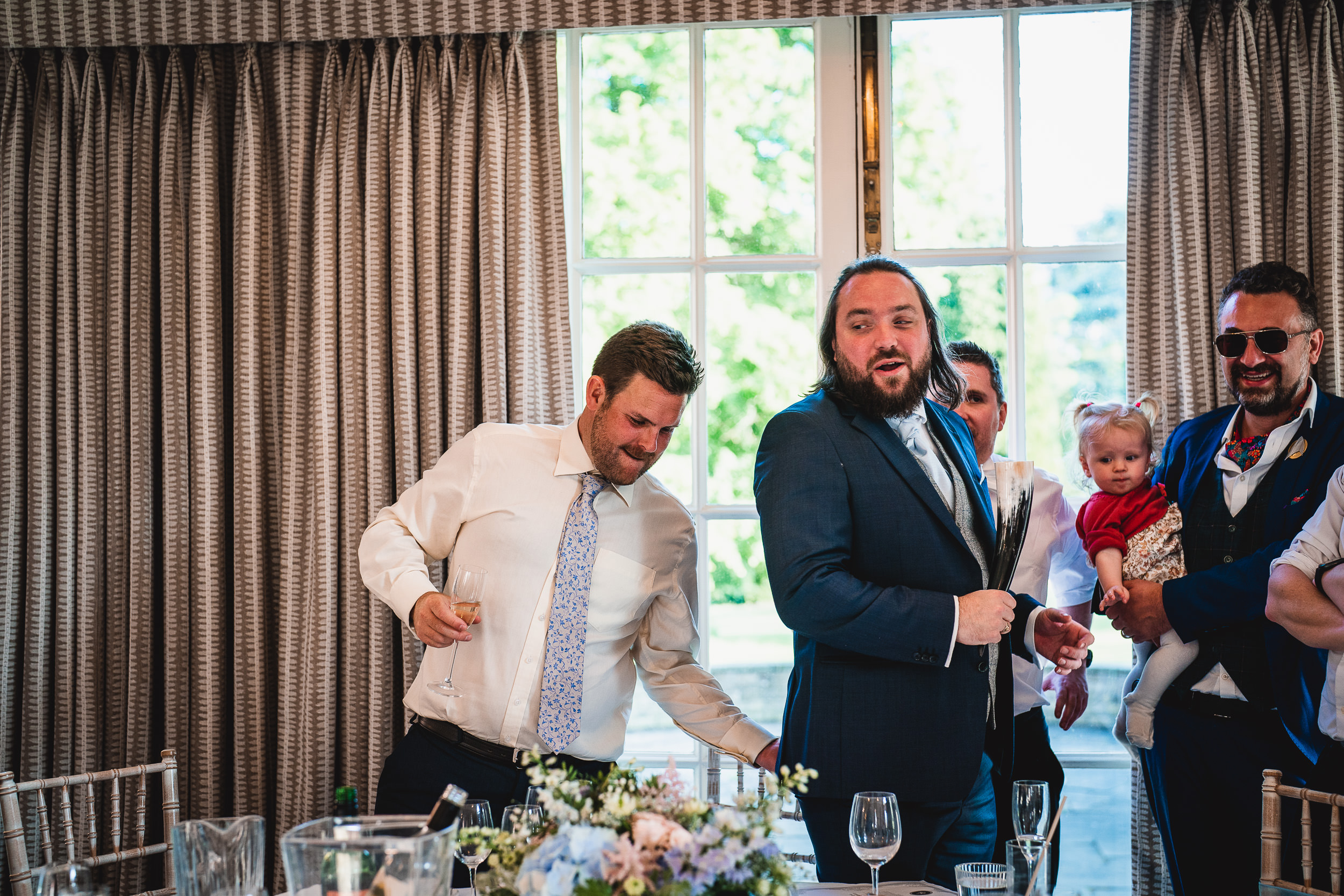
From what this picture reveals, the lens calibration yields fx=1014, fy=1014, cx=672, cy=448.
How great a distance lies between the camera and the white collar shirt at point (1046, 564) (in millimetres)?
2436

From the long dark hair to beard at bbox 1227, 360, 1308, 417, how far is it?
650 millimetres

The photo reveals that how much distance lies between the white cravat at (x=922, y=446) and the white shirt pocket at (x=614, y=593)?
64cm

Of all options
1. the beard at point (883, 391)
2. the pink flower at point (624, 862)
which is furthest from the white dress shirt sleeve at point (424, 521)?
the pink flower at point (624, 862)

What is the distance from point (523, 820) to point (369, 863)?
0.20 meters

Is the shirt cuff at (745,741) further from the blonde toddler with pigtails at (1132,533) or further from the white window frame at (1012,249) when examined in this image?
the white window frame at (1012,249)

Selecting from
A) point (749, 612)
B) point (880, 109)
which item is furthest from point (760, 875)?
point (880, 109)

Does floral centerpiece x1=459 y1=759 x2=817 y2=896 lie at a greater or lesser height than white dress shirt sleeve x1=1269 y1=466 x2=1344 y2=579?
lesser

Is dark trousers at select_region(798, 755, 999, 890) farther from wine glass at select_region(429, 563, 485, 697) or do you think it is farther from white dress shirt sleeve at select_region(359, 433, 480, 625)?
white dress shirt sleeve at select_region(359, 433, 480, 625)

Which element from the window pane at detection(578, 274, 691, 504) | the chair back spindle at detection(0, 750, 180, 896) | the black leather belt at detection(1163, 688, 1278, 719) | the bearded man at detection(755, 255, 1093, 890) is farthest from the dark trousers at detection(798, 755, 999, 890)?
the window pane at detection(578, 274, 691, 504)

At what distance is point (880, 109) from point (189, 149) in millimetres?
2008

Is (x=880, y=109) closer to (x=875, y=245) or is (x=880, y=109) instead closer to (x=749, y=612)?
(x=875, y=245)

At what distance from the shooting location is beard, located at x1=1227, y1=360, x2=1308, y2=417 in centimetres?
228

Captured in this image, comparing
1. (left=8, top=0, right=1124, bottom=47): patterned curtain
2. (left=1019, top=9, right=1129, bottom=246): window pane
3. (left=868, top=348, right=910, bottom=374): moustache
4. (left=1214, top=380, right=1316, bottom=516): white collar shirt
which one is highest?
(left=8, top=0, right=1124, bottom=47): patterned curtain

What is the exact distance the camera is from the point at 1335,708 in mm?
2006
